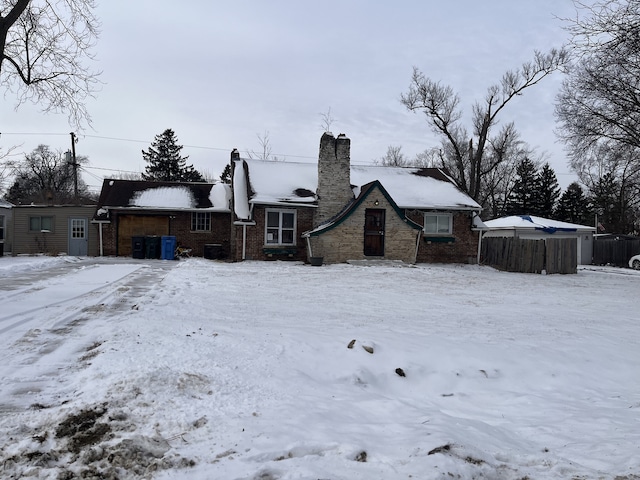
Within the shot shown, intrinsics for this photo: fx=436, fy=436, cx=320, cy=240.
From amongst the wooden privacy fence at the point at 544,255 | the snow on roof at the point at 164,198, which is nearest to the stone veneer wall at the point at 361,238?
the wooden privacy fence at the point at 544,255

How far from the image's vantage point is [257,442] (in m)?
3.17

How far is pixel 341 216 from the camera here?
1898 cm

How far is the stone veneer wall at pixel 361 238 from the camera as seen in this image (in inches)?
743

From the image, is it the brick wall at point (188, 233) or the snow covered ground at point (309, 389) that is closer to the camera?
the snow covered ground at point (309, 389)

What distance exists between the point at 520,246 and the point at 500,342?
1496 centimetres

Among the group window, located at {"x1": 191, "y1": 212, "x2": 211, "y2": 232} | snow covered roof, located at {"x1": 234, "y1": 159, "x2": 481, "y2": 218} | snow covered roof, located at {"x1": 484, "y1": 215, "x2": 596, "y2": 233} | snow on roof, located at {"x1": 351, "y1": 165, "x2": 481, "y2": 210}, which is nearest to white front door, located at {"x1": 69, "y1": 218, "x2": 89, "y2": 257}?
window, located at {"x1": 191, "y1": 212, "x2": 211, "y2": 232}

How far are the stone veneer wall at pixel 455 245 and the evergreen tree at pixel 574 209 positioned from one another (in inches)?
1422

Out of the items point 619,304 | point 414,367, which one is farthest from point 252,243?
point 414,367

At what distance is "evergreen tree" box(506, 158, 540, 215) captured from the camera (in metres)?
50.6

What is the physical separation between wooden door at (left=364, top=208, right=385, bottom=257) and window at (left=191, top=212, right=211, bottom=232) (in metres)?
9.16

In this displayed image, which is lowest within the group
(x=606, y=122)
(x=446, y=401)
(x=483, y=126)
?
(x=446, y=401)

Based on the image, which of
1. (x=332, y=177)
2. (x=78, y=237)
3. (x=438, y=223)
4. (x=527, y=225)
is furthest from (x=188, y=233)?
(x=527, y=225)

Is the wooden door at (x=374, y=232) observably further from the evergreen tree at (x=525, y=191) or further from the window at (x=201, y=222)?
the evergreen tree at (x=525, y=191)

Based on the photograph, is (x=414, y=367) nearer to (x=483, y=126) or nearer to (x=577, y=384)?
(x=577, y=384)
